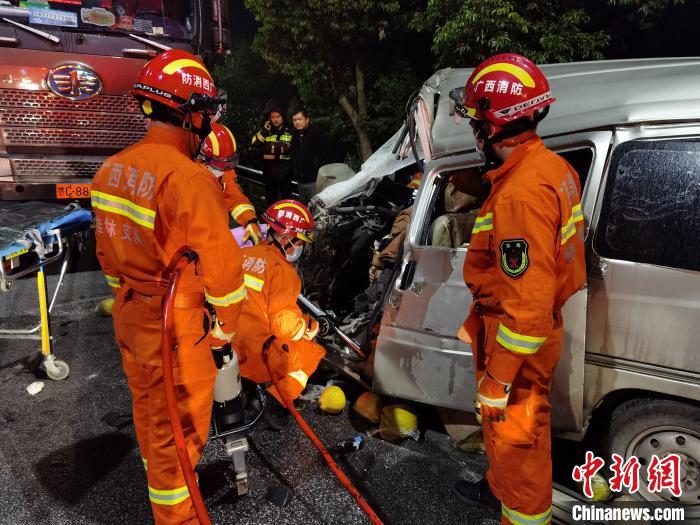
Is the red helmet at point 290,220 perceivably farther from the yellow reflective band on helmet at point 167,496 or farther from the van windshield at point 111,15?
the van windshield at point 111,15

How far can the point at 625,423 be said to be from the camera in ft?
8.11

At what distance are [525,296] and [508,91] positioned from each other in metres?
0.88

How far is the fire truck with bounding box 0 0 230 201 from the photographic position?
5.63 meters

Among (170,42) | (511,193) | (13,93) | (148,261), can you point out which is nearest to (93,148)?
(13,93)

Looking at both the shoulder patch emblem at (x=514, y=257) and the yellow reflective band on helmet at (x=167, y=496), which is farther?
the yellow reflective band on helmet at (x=167, y=496)

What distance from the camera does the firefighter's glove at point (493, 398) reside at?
6.70 feet

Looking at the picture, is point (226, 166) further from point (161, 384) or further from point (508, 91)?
point (508, 91)

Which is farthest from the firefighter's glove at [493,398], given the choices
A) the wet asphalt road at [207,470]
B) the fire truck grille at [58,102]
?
the fire truck grille at [58,102]

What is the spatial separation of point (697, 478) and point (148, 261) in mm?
2560

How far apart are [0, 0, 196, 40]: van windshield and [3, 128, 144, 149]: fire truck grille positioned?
43.7 inches

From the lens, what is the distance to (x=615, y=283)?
2361 mm

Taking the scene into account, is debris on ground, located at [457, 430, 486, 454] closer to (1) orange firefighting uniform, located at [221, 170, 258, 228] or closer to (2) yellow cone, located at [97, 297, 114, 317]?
(1) orange firefighting uniform, located at [221, 170, 258, 228]

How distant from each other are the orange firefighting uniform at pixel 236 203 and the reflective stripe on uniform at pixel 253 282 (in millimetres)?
1520

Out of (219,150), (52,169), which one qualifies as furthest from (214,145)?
(52,169)
